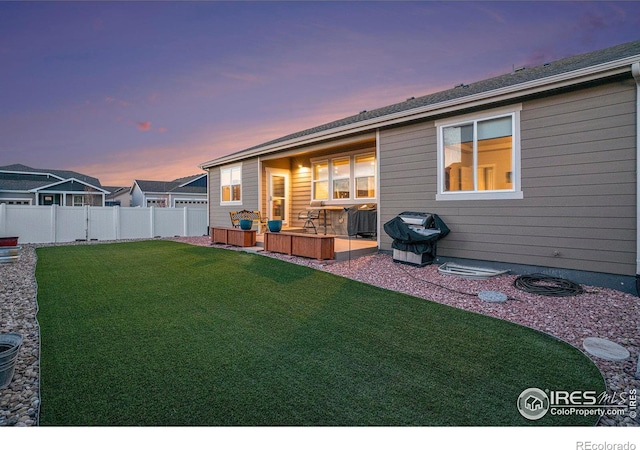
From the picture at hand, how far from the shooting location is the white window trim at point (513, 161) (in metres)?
5.41

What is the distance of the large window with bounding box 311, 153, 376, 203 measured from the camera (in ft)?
30.0

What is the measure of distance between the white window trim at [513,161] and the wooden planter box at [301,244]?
233 cm

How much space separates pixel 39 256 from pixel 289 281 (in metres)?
7.27

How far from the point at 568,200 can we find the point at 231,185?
10238 mm

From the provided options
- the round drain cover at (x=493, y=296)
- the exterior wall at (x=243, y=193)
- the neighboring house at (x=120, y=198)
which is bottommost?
the round drain cover at (x=493, y=296)

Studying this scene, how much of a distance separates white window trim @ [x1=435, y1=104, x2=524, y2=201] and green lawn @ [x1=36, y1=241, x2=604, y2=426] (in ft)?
8.64

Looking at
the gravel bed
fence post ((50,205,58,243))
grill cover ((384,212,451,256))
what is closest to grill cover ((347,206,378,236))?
grill cover ((384,212,451,256))

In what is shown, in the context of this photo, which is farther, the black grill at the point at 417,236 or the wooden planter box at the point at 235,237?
the wooden planter box at the point at 235,237

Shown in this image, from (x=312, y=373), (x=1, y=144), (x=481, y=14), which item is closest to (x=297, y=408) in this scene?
(x=312, y=373)

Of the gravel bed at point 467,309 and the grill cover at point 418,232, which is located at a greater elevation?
the grill cover at point 418,232

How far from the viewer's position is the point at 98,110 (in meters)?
13.1

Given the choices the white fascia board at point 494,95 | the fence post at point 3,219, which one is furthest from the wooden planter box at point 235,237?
the fence post at point 3,219

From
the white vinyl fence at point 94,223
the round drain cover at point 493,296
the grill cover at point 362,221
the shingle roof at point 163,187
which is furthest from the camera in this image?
the shingle roof at point 163,187

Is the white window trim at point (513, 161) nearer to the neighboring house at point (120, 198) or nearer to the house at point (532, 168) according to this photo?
the house at point (532, 168)
